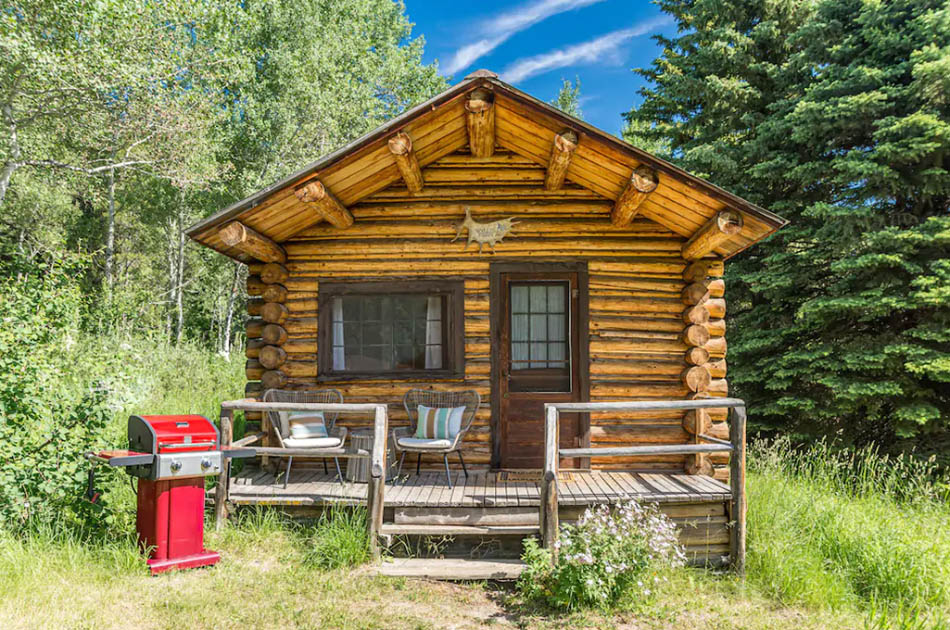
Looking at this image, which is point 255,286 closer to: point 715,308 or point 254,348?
point 254,348

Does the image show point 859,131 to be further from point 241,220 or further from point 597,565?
point 241,220

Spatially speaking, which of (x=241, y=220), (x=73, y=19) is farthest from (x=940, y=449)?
(x=73, y=19)

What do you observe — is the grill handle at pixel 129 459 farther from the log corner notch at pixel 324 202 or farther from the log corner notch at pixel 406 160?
the log corner notch at pixel 406 160

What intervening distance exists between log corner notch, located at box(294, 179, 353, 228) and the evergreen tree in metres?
6.36

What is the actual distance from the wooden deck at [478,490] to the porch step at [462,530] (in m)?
0.19

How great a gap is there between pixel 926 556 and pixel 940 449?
4083 millimetres

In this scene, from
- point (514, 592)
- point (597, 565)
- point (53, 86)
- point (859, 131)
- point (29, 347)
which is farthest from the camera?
point (53, 86)

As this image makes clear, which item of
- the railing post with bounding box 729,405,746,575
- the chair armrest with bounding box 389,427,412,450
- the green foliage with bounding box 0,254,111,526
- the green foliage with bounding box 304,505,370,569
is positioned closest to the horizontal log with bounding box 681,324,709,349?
the railing post with bounding box 729,405,746,575

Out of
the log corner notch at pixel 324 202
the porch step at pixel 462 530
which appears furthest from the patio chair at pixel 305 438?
the log corner notch at pixel 324 202

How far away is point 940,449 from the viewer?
7.28 meters

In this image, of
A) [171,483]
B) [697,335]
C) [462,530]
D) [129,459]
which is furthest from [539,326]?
[129,459]

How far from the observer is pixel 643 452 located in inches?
184

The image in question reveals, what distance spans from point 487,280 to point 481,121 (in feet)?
5.82

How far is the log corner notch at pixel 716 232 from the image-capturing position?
498 centimetres
